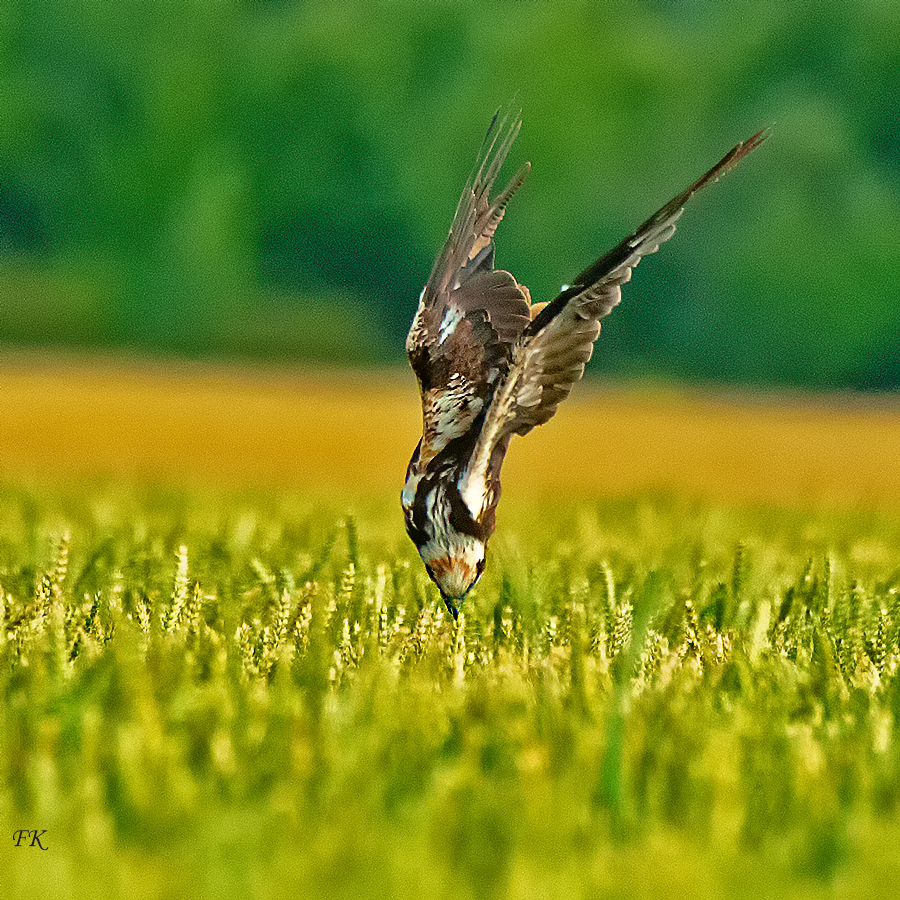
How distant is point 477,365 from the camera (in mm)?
2930

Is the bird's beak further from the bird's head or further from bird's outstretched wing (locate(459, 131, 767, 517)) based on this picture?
bird's outstretched wing (locate(459, 131, 767, 517))

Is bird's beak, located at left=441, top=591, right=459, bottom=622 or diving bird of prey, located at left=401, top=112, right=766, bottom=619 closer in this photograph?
diving bird of prey, located at left=401, top=112, right=766, bottom=619

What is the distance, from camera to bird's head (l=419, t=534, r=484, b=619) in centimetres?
268

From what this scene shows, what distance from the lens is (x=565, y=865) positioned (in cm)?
132

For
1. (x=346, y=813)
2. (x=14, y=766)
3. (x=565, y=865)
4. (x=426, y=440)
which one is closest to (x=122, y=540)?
(x=426, y=440)

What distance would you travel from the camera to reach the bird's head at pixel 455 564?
8.80 feet

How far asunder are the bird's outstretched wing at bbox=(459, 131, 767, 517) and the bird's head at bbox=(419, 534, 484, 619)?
0.23 feet

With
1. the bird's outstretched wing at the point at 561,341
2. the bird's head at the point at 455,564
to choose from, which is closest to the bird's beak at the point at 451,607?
the bird's head at the point at 455,564

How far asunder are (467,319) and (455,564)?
617 mm

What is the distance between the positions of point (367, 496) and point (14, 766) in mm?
3893

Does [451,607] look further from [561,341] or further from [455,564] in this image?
[561,341]

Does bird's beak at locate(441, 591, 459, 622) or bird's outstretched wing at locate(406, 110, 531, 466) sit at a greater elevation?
bird's outstretched wing at locate(406, 110, 531, 466)

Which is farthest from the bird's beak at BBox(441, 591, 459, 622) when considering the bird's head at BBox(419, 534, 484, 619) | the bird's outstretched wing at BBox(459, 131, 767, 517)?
the bird's outstretched wing at BBox(459, 131, 767, 517)

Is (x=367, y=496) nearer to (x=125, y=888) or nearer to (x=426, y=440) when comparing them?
(x=426, y=440)
